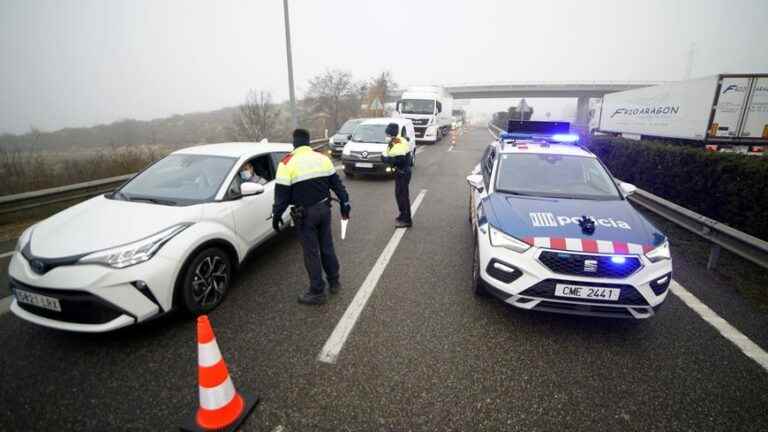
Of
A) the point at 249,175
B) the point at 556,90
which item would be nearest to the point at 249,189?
the point at 249,175

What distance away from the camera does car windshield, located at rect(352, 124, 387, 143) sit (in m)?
10.8

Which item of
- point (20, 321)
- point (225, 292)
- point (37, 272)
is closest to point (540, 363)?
point (225, 292)

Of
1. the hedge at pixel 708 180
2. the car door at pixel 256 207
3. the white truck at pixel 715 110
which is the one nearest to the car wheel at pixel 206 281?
the car door at pixel 256 207

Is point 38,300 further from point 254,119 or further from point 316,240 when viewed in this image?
point 254,119

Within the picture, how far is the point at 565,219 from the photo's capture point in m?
3.27

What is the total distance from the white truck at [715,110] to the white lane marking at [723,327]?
11.6m

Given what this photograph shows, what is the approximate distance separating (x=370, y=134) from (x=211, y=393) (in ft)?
32.0

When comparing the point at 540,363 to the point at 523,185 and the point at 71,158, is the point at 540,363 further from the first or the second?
the point at 71,158

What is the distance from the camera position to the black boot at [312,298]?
140 inches

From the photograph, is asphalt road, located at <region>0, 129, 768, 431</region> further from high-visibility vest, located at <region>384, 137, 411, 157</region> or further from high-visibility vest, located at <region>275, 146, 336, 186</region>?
high-visibility vest, located at <region>384, 137, 411, 157</region>

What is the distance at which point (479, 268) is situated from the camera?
3426 millimetres

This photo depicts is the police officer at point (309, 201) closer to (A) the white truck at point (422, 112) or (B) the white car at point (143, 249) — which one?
(B) the white car at point (143, 249)

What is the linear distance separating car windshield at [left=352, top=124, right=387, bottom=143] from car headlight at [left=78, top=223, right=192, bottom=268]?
8.40 m

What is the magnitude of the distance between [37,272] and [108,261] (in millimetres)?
604
